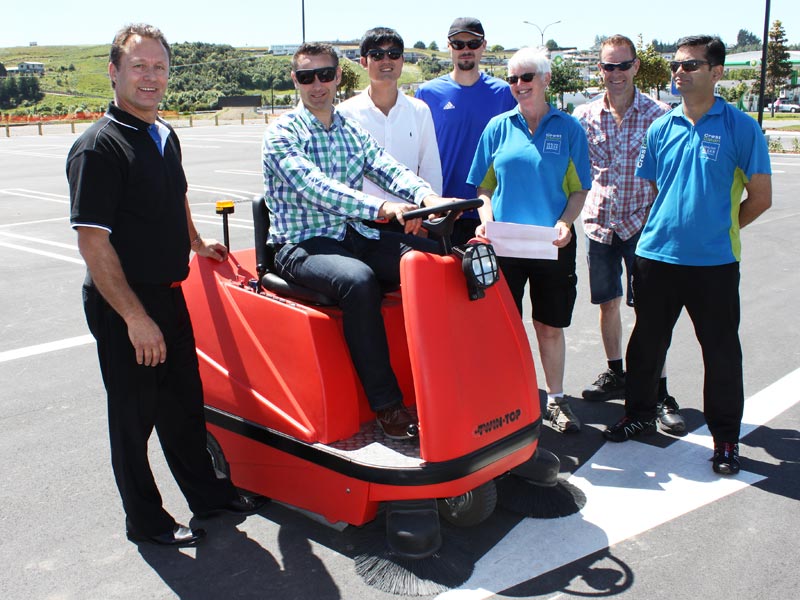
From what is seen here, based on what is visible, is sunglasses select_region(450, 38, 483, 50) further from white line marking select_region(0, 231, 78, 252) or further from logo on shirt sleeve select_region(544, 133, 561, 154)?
white line marking select_region(0, 231, 78, 252)

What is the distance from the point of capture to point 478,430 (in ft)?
10.0

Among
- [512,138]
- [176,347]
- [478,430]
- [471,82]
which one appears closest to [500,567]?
[478,430]

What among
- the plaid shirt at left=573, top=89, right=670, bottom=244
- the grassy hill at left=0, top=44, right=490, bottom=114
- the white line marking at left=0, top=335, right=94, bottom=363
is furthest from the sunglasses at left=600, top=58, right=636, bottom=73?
the grassy hill at left=0, top=44, right=490, bottom=114

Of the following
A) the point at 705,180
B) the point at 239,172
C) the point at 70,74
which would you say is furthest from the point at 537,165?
the point at 70,74

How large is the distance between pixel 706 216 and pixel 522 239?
86 centimetres

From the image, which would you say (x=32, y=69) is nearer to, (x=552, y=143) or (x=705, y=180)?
(x=552, y=143)

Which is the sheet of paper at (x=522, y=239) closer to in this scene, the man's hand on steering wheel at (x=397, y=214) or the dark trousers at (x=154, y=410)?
the man's hand on steering wheel at (x=397, y=214)

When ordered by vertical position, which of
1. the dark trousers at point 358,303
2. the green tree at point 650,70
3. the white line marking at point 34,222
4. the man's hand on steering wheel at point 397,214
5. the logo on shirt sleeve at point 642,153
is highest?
the green tree at point 650,70

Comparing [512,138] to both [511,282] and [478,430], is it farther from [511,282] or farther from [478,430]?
[478,430]

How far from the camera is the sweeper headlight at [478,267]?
307 cm

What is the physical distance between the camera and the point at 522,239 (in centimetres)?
405

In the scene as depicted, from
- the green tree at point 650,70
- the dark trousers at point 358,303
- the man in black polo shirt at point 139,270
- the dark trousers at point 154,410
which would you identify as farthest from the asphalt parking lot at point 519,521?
the green tree at point 650,70

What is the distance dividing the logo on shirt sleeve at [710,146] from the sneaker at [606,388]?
1616 mm

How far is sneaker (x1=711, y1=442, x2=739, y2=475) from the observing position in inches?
150
